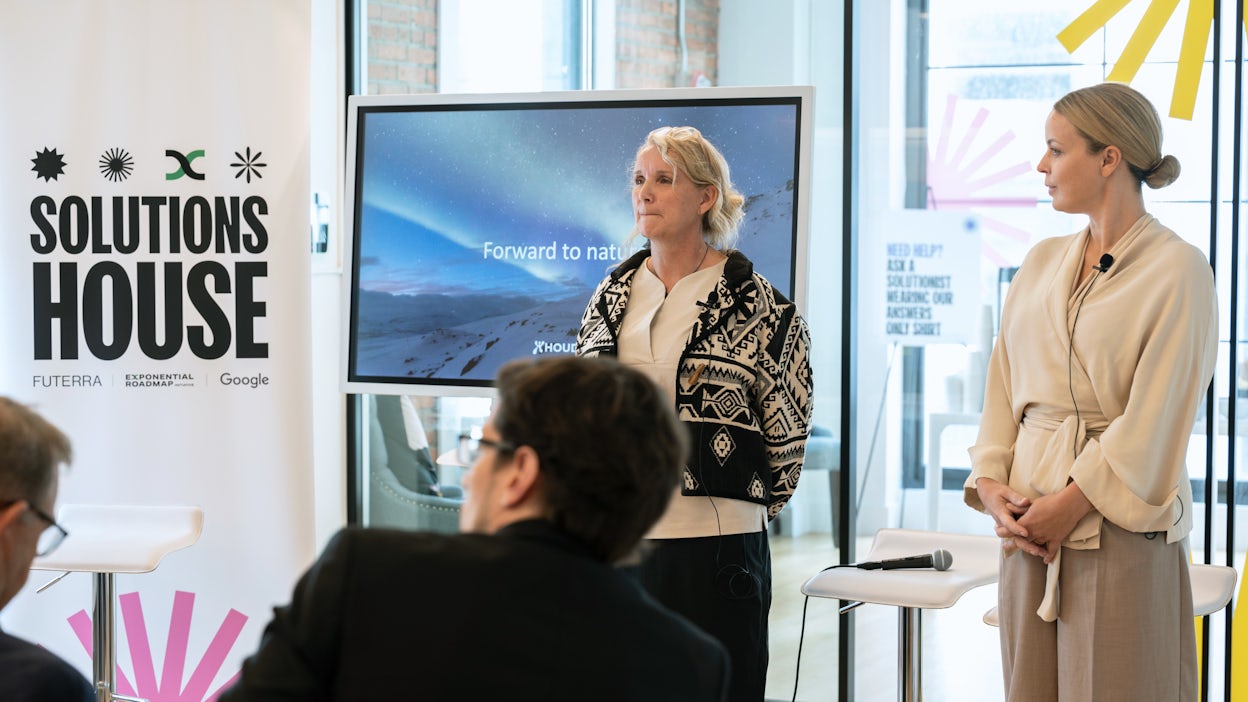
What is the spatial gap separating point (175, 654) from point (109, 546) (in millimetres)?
800

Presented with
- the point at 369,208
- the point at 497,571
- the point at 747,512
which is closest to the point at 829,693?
the point at 747,512

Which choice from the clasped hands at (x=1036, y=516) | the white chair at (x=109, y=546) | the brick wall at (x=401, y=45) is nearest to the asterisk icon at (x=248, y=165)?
the brick wall at (x=401, y=45)

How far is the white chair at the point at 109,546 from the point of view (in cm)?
316

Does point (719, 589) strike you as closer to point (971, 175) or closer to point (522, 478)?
point (522, 478)

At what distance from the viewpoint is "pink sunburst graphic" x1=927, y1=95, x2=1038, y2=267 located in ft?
12.3

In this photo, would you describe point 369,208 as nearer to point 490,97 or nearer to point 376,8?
point 490,97

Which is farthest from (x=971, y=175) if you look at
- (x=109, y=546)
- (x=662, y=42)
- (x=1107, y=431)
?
(x=109, y=546)

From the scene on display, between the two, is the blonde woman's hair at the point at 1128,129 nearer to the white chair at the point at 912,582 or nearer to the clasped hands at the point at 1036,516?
the clasped hands at the point at 1036,516

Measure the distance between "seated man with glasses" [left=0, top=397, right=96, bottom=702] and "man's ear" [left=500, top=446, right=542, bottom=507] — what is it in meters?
0.56

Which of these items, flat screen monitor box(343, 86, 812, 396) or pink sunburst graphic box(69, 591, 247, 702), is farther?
pink sunburst graphic box(69, 591, 247, 702)

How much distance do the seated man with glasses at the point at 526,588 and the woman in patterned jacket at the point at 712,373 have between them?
1269mm

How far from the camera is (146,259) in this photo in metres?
3.84

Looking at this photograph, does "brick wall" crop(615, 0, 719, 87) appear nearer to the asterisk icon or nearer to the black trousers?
the asterisk icon

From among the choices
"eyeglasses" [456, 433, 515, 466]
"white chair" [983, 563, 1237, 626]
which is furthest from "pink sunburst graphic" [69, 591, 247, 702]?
"eyeglasses" [456, 433, 515, 466]
